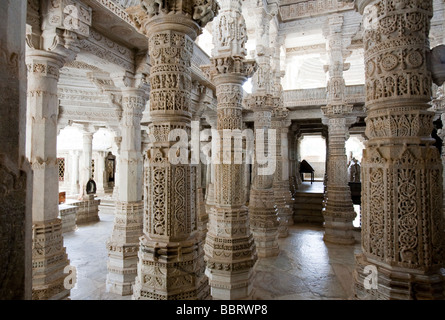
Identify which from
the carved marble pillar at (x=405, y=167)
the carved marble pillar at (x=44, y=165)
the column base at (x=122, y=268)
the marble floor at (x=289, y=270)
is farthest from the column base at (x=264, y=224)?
the carved marble pillar at (x=405, y=167)

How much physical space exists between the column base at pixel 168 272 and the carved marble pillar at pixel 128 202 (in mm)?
2900

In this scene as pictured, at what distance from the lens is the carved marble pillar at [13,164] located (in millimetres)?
1222

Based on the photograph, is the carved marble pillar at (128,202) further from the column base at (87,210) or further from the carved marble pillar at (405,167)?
the column base at (87,210)

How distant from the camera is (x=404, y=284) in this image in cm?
203

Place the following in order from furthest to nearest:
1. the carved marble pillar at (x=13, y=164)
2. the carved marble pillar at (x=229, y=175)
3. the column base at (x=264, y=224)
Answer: the column base at (x=264, y=224), the carved marble pillar at (x=229, y=175), the carved marble pillar at (x=13, y=164)

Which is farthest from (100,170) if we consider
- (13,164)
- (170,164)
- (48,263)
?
(13,164)

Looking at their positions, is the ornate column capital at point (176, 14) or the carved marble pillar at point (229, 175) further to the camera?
the carved marble pillar at point (229, 175)

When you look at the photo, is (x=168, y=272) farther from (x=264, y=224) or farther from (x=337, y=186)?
(x=337, y=186)

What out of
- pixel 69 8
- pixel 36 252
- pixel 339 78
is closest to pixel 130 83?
pixel 69 8

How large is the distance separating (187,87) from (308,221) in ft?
33.8

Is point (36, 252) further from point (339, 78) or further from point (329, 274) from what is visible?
point (339, 78)

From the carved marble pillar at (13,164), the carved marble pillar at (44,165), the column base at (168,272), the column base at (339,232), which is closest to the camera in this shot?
the carved marble pillar at (13,164)

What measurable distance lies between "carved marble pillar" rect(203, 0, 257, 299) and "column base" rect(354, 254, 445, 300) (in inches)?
115

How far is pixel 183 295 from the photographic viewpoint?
2.75 metres
